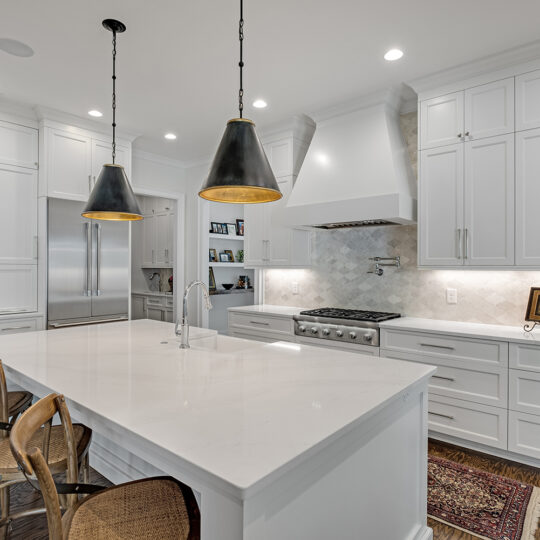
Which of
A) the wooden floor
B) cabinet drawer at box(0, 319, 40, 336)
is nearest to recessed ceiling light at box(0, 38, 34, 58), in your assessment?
cabinet drawer at box(0, 319, 40, 336)

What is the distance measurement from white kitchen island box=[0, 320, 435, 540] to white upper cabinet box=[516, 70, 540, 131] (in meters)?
2.03

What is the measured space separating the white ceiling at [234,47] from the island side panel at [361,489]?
83.7 inches

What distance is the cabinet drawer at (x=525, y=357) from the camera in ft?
8.00

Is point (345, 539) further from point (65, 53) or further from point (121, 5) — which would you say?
point (65, 53)

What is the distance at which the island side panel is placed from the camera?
3.16 ft

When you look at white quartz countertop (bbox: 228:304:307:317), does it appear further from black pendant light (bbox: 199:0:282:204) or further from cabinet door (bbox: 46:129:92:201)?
black pendant light (bbox: 199:0:282:204)

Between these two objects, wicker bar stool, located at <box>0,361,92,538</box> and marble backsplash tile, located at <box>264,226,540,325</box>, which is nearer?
wicker bar stool, located at <box>0,361,92,538</box>

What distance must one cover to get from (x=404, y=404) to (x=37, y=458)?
1.24 metres

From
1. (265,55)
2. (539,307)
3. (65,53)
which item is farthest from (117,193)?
(539,307)

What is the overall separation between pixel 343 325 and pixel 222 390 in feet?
6.94

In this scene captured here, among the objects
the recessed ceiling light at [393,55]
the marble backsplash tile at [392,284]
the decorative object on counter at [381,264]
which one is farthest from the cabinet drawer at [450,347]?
the recessed ceiling light at [393,55]

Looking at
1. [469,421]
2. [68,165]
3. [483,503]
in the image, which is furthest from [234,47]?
[483,503]

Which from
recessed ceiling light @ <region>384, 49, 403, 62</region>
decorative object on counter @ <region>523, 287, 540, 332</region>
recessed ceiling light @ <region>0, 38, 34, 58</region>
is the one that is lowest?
decorative object on counter @ <region>523, 287, 540, 332</region>

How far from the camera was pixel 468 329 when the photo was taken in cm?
283
